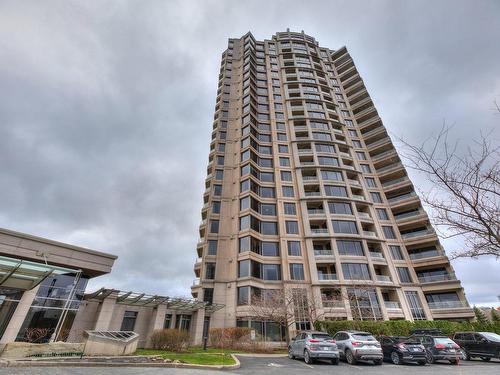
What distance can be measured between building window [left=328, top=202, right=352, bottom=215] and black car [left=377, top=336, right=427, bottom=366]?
75.3 feet

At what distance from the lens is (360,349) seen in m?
14.0

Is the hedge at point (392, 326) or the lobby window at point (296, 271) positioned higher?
the lobby window at point (296, 271)

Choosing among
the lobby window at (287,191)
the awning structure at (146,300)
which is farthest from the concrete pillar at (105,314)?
the lobby window at (287,191)

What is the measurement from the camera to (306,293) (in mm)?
29984

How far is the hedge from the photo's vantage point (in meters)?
25.8

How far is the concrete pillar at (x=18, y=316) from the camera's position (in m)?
14.4

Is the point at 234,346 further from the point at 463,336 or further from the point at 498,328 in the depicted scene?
the point at 498,328

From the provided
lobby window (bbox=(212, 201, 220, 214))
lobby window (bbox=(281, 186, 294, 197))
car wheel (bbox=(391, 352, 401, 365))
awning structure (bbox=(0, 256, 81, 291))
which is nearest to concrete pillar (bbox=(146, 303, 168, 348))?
awning structure (bbox=(0, 256, 81, 291))

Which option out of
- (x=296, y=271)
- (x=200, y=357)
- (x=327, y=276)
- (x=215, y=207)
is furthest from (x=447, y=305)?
(x=200, y=357)

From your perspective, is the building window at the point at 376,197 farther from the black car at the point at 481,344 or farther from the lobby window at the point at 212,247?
the lobby window at the point at 212,247

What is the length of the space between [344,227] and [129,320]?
28599 millimetres

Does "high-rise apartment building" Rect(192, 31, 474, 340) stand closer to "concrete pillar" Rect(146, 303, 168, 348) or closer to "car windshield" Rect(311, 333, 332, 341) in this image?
"concrete pillar" Rect(146, 303, 168, 348)

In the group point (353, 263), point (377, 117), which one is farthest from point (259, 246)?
point (377, 117)

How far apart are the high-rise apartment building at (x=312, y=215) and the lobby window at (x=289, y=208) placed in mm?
174
